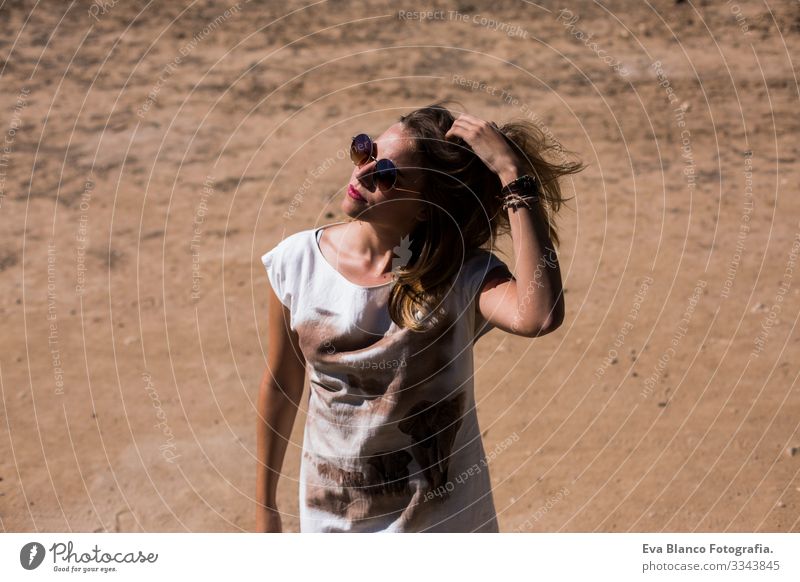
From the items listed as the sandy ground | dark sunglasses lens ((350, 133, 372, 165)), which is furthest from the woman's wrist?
the sandy ground

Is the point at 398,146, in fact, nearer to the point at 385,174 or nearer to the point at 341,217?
the point at 385,174

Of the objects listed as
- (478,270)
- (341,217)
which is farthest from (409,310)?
(341,217)

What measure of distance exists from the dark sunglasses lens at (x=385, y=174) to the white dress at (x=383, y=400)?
0.26 meters

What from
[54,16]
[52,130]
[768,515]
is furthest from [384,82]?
[768,515]

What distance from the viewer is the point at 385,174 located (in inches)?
95.8

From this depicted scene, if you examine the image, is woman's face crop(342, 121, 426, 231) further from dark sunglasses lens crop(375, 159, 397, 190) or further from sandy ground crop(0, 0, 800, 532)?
sandy ground crop(0, 0, 800, 532)

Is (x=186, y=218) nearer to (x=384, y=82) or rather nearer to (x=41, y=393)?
(x=41, y=393)

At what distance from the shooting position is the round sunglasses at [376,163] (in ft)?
7.97

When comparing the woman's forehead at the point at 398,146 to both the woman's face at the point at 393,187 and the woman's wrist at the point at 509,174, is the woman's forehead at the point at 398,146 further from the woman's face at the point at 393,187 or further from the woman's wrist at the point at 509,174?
the woman's wrist at the point at 509,174

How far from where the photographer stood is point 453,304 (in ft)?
8.18

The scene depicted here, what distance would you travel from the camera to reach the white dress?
8.24ft

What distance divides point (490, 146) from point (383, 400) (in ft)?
2.23
